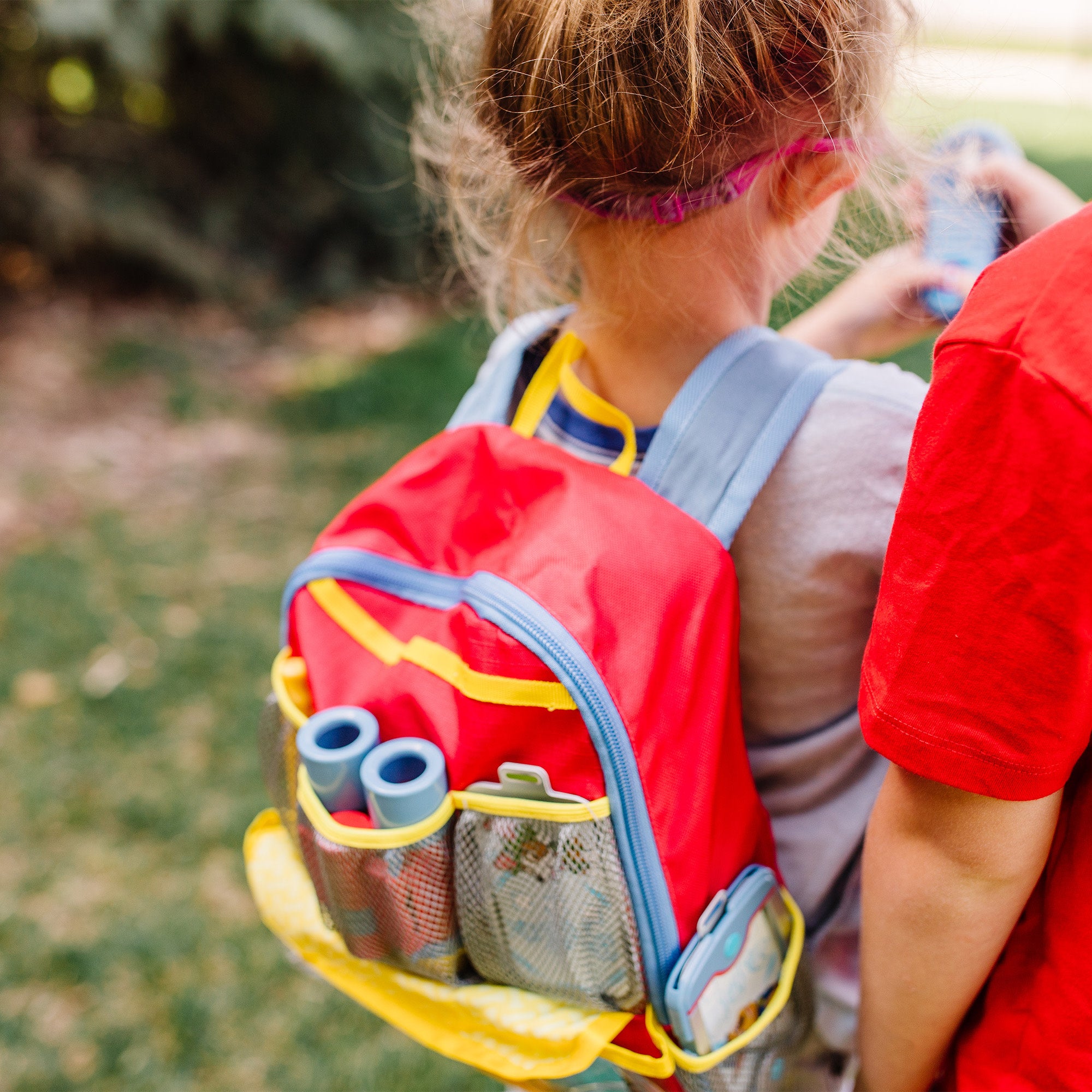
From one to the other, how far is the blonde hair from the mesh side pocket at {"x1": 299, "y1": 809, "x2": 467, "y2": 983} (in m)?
0.60

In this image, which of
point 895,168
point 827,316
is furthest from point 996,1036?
point 827,316

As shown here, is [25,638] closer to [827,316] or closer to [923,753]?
[827,316]

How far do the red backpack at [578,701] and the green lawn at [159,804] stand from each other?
1.03 metres

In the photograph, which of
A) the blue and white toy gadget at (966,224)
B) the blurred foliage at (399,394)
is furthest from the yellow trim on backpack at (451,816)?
the blurred foliage at (399,394)

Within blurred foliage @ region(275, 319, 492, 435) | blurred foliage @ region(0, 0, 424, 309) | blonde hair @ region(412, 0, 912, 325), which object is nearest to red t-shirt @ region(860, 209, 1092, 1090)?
blonde hair @ region(412, 0, 912, 325)

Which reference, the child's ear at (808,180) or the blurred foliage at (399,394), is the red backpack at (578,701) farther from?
the blurred foliage at (399,394)

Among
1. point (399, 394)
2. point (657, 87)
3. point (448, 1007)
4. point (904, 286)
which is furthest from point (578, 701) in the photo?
point (399, 394)

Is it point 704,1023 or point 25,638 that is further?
point 25,638

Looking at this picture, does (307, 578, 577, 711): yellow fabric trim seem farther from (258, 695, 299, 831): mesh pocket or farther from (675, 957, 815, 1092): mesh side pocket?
(675, 957, 815, 1092): mesh side pocket

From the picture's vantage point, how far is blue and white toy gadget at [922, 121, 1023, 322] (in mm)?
1093

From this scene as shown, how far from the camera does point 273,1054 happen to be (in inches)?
69.4

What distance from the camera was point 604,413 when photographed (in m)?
0.99

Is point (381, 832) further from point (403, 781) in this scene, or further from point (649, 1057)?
point (649, 1057)

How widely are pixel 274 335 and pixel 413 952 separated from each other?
4127mm
